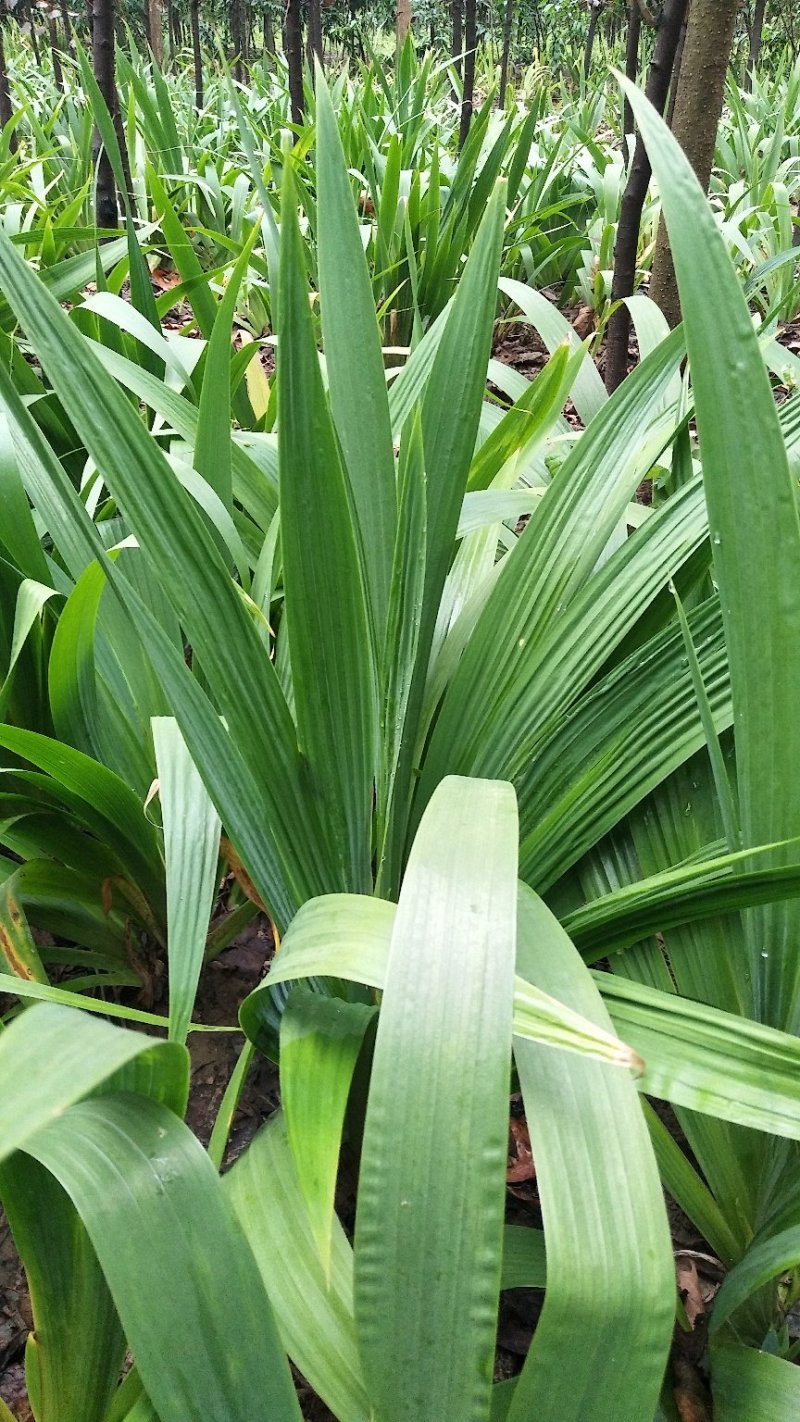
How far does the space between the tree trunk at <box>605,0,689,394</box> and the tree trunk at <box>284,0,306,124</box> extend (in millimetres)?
1521

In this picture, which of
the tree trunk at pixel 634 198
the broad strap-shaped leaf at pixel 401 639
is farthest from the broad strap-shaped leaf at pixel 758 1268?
the tree trunk at pixel 634 198

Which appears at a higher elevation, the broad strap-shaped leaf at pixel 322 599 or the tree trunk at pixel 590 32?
the tree trunk at pixel 590 32

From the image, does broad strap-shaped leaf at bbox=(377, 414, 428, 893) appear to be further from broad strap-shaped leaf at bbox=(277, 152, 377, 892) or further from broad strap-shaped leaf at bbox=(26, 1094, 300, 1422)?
broad strap-shaped leaf at bbox=(26, 1094, 300, 1422)

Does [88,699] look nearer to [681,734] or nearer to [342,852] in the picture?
[342,852]

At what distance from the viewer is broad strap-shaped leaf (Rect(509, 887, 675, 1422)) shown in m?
0.33

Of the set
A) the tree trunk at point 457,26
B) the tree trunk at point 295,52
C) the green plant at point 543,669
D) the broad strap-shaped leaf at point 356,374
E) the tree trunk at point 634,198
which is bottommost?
the green plant at point 543,669

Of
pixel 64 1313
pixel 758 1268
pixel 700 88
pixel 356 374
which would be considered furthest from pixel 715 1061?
pixel 700 88

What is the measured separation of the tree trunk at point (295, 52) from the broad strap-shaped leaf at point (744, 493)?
2.52 m

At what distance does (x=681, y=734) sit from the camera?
0.61m

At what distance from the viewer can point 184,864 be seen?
56cm

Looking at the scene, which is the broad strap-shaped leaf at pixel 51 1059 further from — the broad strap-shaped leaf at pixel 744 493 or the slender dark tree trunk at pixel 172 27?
the slender dark tree trunk at pixel 172 27

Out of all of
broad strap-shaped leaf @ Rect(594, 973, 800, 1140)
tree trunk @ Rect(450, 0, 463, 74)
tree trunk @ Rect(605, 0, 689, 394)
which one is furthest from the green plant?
tree trunk @ Rect(450, 0, 463, 74)

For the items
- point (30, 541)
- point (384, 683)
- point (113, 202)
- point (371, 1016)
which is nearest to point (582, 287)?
point (113, 202)

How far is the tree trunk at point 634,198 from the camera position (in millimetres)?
1250
